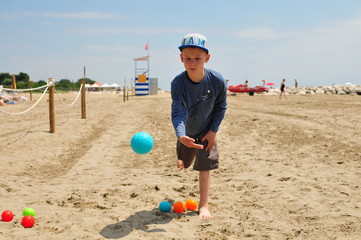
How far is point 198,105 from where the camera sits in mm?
4109

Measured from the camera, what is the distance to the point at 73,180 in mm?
6137

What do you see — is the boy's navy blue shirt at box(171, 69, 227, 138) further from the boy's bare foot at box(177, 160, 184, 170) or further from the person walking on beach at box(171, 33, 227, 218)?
the boy's bare foot at box(177, 160, 184, 170)

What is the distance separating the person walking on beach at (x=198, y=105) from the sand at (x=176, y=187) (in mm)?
699

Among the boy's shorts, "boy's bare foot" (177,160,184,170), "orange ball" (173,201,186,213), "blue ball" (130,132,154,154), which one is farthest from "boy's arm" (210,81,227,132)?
"orange ball" (173,201,186,213)

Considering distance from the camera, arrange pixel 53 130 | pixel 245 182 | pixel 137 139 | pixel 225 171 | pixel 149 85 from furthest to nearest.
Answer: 1. pixel 149 85
2. pixel 53 130
3. pixel 225 171
4. pixel 245 182
5. pixel 137 139

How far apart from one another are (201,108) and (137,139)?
102 centimetres

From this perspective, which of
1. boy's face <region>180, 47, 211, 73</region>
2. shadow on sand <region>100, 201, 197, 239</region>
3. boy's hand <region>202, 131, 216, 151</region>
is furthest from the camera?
boy's hand <region>202, 131, 216, 151</region>

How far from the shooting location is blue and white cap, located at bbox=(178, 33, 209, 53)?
3713 mm

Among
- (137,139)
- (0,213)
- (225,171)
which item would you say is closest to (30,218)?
(0,213)

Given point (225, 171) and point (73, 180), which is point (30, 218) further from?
point (225, 171)

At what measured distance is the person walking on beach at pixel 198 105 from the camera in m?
3.80

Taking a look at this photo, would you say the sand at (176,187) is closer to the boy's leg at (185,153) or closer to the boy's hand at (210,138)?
the boy's leg at (185,153)

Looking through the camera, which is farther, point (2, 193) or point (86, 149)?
point (86, 149)

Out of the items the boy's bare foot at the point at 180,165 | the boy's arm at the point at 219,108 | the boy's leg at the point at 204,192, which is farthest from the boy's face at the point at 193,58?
the boy's leg at the point at 204,192
